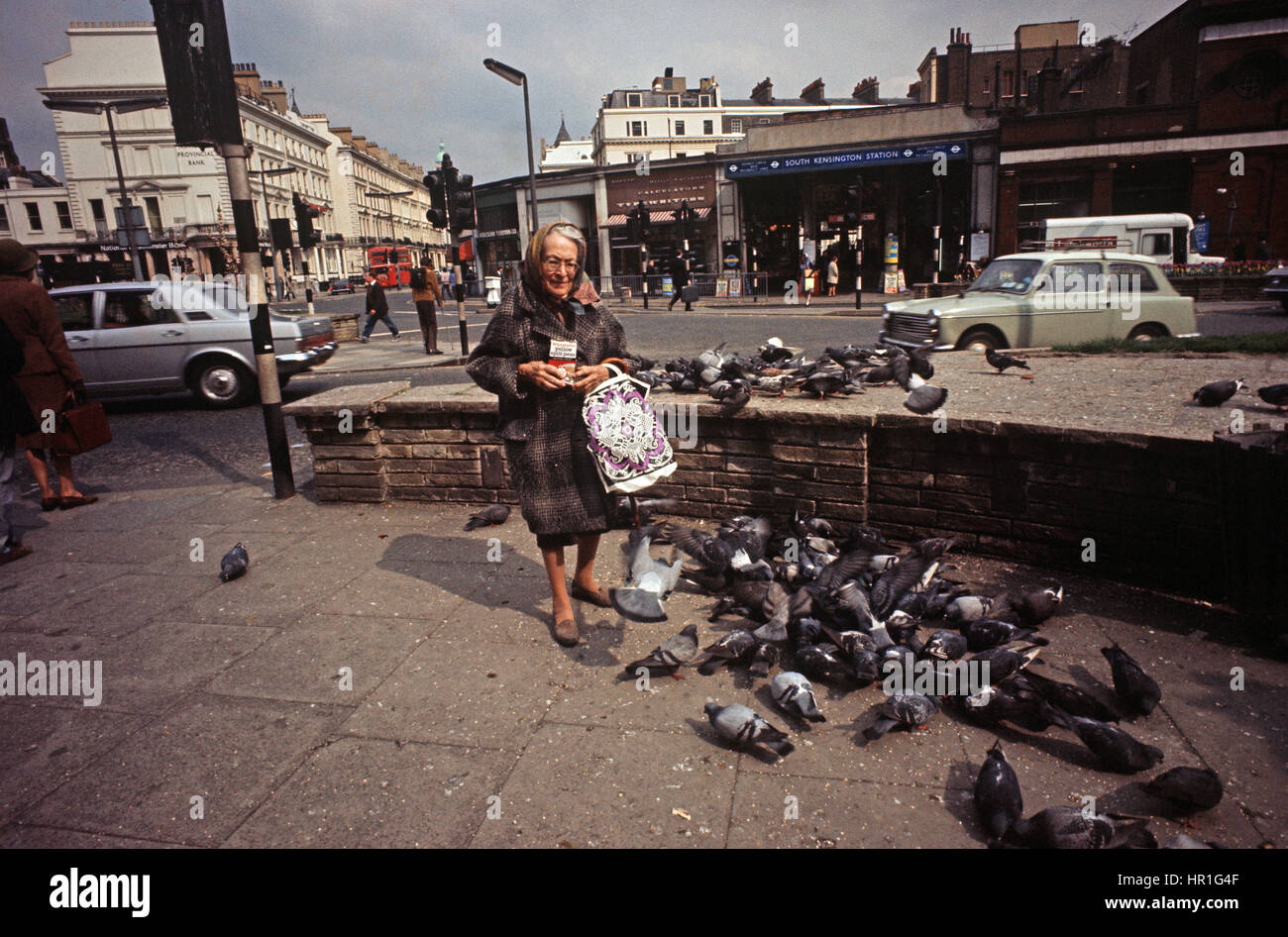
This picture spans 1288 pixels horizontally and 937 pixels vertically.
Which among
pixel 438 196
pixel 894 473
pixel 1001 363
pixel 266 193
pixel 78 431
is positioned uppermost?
pixel 266 193

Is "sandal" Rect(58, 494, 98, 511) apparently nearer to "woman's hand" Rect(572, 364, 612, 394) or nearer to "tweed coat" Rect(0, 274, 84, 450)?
"tweed coat" Rect(0, 274, 84, 450)

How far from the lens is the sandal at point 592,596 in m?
3.81

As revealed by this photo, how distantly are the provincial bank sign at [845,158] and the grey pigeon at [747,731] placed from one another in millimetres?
33682

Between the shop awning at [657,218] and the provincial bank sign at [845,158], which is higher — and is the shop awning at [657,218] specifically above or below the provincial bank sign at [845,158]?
below

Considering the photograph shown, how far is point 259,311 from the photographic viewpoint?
5.54 m

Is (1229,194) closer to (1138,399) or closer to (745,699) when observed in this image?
(1138,399)

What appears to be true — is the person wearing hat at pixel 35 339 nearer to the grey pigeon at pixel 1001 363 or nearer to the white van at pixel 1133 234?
the grey pigeon at pixel 1001 363

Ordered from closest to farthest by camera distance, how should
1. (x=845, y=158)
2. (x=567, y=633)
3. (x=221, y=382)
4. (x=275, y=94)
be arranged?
(x=567, y=633) < (x=221, y=382) < (x=845, y=158) < (x=275, y=94)

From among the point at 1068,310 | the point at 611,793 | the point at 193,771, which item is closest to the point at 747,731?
the point at 611,793

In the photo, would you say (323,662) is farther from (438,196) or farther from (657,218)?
(657,218)

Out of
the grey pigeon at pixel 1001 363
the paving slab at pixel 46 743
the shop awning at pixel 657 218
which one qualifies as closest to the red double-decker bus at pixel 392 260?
the shop awning at pixel 657 218

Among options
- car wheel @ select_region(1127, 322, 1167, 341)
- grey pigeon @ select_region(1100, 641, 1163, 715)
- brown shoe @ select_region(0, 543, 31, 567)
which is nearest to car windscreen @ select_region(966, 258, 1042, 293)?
car wheel @ select_region(1127, 322, 1167, 341)

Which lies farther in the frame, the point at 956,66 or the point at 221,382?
the point at 956,66

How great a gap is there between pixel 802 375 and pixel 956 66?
5054cm
